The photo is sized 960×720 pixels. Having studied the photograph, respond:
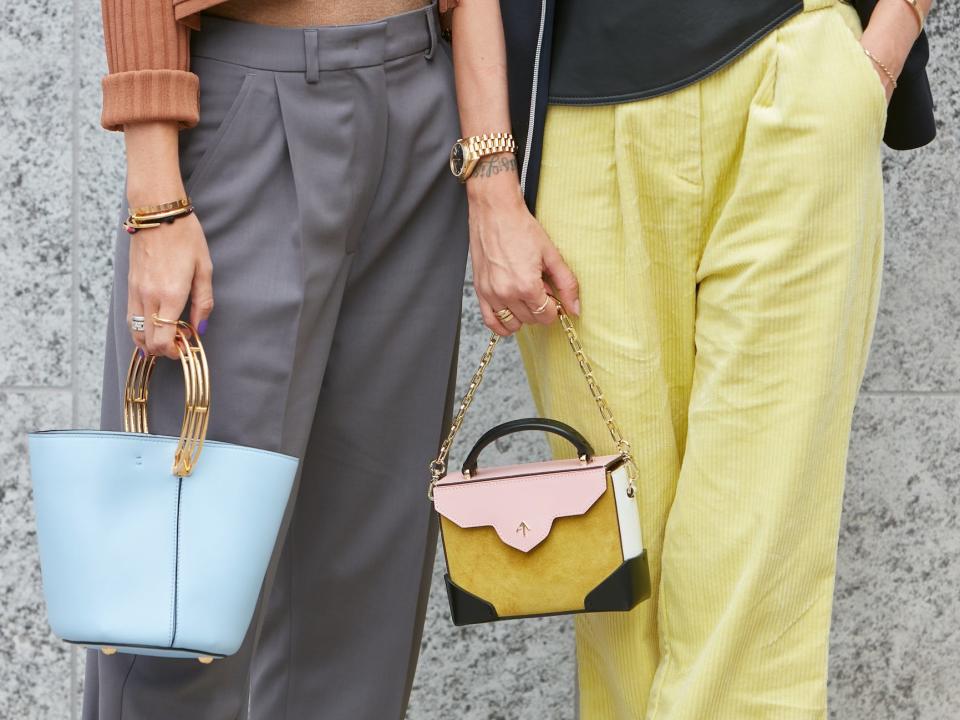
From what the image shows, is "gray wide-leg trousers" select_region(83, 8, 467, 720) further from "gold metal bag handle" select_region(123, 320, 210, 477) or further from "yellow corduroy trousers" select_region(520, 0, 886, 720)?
"yellow corduroy trousers" select_region(520, 0, 886, 720)

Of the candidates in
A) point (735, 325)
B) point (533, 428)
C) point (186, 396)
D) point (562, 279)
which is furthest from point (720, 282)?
point (186, 396)

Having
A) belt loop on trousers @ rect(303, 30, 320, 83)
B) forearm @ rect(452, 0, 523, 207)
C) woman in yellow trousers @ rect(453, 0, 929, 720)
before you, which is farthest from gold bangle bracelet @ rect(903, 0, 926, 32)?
belt loop on trousers @ rect(303, 30, 320, 83)

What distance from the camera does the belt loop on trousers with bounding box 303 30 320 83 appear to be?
1404mm

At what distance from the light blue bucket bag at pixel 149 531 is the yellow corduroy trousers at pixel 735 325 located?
55 centimetres

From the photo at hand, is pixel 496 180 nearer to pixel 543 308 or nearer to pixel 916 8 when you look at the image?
pixel 543 308

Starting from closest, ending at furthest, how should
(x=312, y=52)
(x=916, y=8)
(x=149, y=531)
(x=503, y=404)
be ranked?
(x=149, y=531), (x=312, y=52), (x=916, y=8), (x=503, y=404)

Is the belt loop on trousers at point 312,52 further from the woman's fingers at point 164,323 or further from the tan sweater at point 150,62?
the woman's fingers at point 164,323

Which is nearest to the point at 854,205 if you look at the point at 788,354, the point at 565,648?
the point at 788,354

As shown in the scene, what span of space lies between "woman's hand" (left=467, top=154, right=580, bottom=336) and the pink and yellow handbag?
13cm

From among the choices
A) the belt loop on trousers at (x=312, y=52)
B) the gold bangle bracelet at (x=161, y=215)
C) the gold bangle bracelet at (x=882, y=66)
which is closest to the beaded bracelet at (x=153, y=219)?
the gold bangle bracelet at (x=161, y=215)

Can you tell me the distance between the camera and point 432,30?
154cm

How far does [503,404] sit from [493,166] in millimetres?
977

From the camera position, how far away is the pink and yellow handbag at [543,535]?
4.85 feet

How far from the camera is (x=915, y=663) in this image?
2.56m
